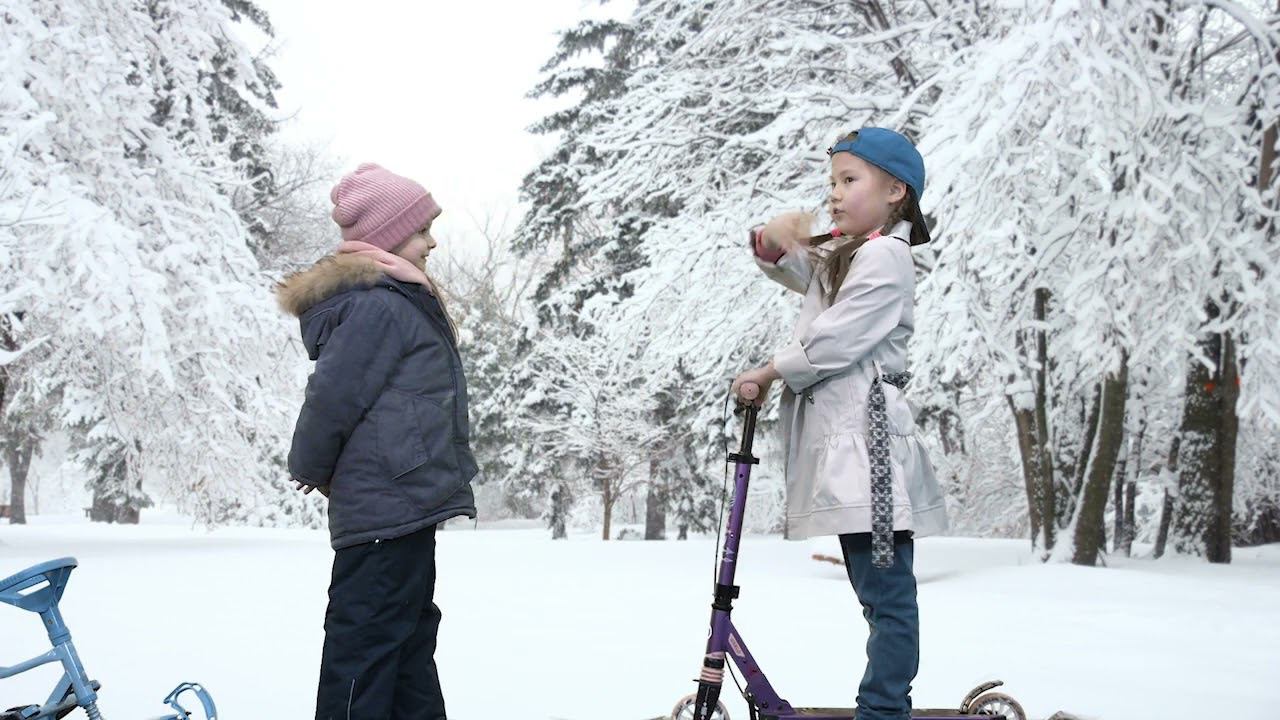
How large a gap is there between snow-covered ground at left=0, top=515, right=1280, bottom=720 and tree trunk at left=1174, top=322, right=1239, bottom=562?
0.72 metres

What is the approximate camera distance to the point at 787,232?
3111 millimetres

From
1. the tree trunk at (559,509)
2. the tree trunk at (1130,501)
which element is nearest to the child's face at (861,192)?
the tree trunk at (1130,501)

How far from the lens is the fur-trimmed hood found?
2.79m

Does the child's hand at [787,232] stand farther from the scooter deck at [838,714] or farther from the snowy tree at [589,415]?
the snowy tree at [589,415]

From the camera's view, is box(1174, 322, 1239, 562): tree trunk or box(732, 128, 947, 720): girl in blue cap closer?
box(732, 128, 947, 720): girl in blue cap

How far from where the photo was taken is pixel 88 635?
18.0ft

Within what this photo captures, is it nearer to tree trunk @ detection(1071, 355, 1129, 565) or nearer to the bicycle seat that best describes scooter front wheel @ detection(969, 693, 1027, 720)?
the bicycle seat

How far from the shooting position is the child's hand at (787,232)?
10.2 feet

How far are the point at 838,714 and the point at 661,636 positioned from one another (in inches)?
101

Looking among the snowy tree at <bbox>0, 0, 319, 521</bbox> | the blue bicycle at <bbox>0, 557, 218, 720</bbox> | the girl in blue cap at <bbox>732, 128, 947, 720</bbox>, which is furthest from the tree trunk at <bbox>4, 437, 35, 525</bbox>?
the girl in blue cap at <bbox>732, 128, 947, 720</bbox>

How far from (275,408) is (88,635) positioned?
23.2 feet

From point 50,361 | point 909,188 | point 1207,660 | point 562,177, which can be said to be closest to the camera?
point 909,188

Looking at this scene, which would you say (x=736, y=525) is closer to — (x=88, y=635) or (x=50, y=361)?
(x=88, y=635)

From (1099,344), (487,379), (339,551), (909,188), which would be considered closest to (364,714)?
(339,551)
